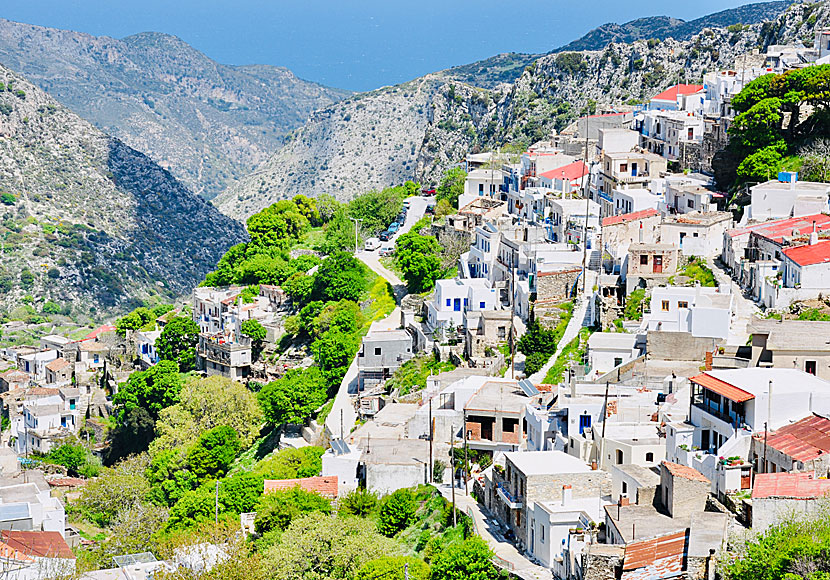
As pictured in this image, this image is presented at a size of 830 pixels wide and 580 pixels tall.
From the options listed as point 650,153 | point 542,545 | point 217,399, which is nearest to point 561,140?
point 650,153

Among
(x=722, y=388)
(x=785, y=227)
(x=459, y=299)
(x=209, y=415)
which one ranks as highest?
(x=785, y=227)

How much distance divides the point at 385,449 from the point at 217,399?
17.9m

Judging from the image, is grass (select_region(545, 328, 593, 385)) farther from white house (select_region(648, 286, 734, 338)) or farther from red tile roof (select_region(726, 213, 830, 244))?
red tile roof (select_region(726, 213, 830, 244))

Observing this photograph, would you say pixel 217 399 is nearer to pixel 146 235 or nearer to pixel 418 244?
pixel 418 244

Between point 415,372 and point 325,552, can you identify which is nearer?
point 325,552

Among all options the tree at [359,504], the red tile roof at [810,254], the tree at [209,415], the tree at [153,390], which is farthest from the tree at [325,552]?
the tree at [153,390]

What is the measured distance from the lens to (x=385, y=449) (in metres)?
40.7

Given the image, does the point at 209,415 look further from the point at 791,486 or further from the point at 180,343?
the point at 791,486

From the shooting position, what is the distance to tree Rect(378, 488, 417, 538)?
3650 centimetres

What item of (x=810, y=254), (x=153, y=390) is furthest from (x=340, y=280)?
(x=810, y=254)

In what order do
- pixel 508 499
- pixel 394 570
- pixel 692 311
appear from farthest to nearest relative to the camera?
pixel 692 311
pixel 508 499
pixel 394 570

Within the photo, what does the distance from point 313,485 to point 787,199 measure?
2043 centimetres

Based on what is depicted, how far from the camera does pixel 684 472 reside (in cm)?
2956

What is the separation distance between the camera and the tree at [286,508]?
3838 cm
